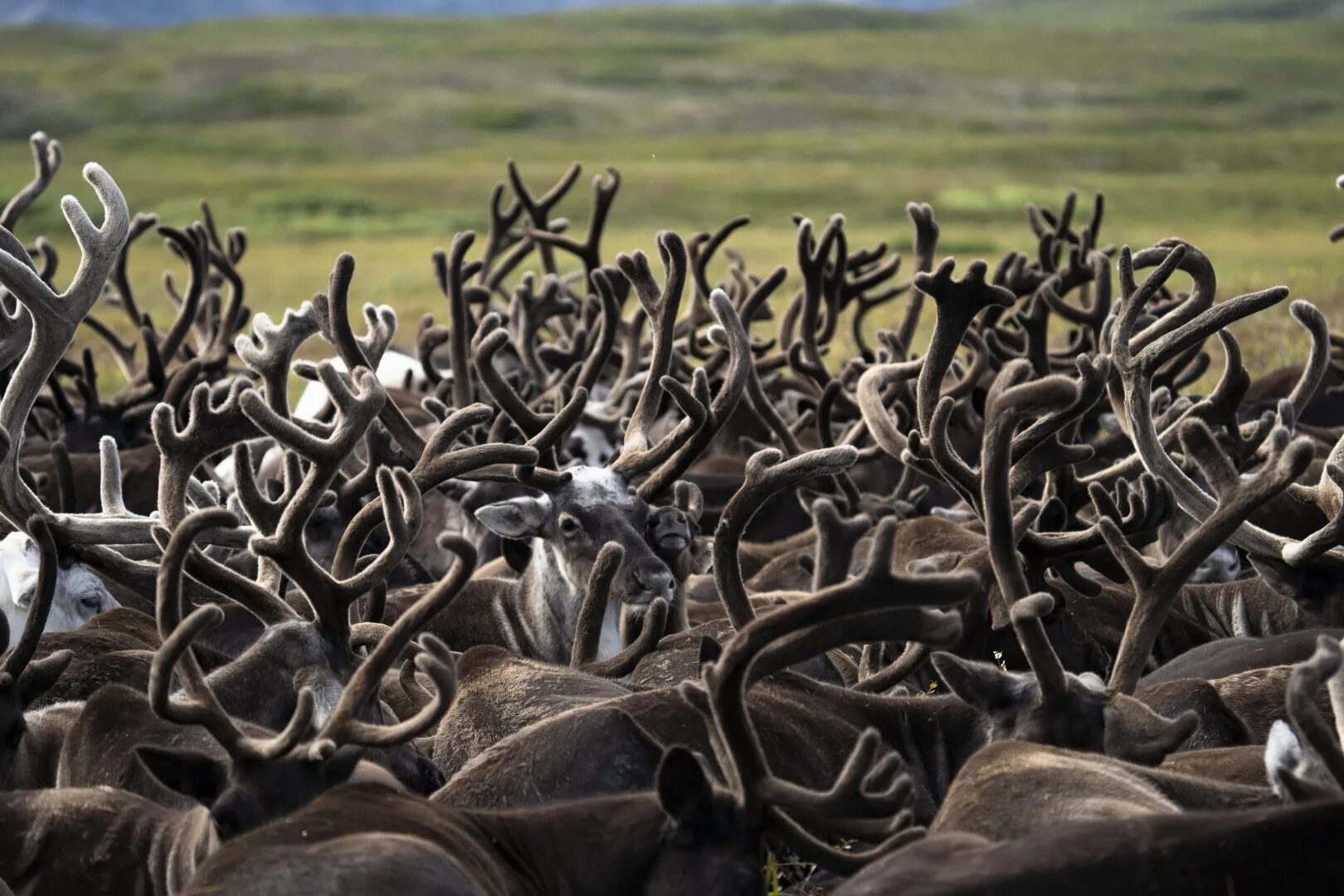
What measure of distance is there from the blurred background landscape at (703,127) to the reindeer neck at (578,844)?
11.4m

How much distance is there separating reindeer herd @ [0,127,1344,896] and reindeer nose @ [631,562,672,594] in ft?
0.04

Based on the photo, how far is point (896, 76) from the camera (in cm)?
9375

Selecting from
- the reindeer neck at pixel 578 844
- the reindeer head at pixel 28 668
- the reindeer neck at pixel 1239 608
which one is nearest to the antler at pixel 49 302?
the reindeer head at pixel 28 668

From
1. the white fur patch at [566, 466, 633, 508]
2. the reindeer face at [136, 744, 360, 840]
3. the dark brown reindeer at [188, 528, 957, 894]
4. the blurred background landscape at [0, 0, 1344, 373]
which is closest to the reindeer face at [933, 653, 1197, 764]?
the dark brown reindeer at [188, 528, 957, 894]

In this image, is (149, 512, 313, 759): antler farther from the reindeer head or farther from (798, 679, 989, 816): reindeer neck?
(798, 679, 989, 816): reindeer neck

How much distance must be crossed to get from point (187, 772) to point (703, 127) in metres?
71.2

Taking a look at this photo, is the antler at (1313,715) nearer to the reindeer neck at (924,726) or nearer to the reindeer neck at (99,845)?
the reindeer neck at (924,726)

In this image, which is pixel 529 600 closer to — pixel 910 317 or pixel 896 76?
pixel 910 317

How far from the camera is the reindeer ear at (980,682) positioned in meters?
4.20

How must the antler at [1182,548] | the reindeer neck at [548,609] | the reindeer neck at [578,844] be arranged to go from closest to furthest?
the reindeer neck at [578,844] → the antler at [1182,548] → the reindeer neck at [548,609]

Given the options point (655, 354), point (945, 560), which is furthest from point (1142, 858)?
point (655, 354)

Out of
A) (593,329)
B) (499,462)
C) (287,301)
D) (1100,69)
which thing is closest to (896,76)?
(1100,69)

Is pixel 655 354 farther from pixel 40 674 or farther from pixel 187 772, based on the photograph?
pixel 187 772

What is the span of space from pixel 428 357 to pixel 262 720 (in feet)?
21.6
